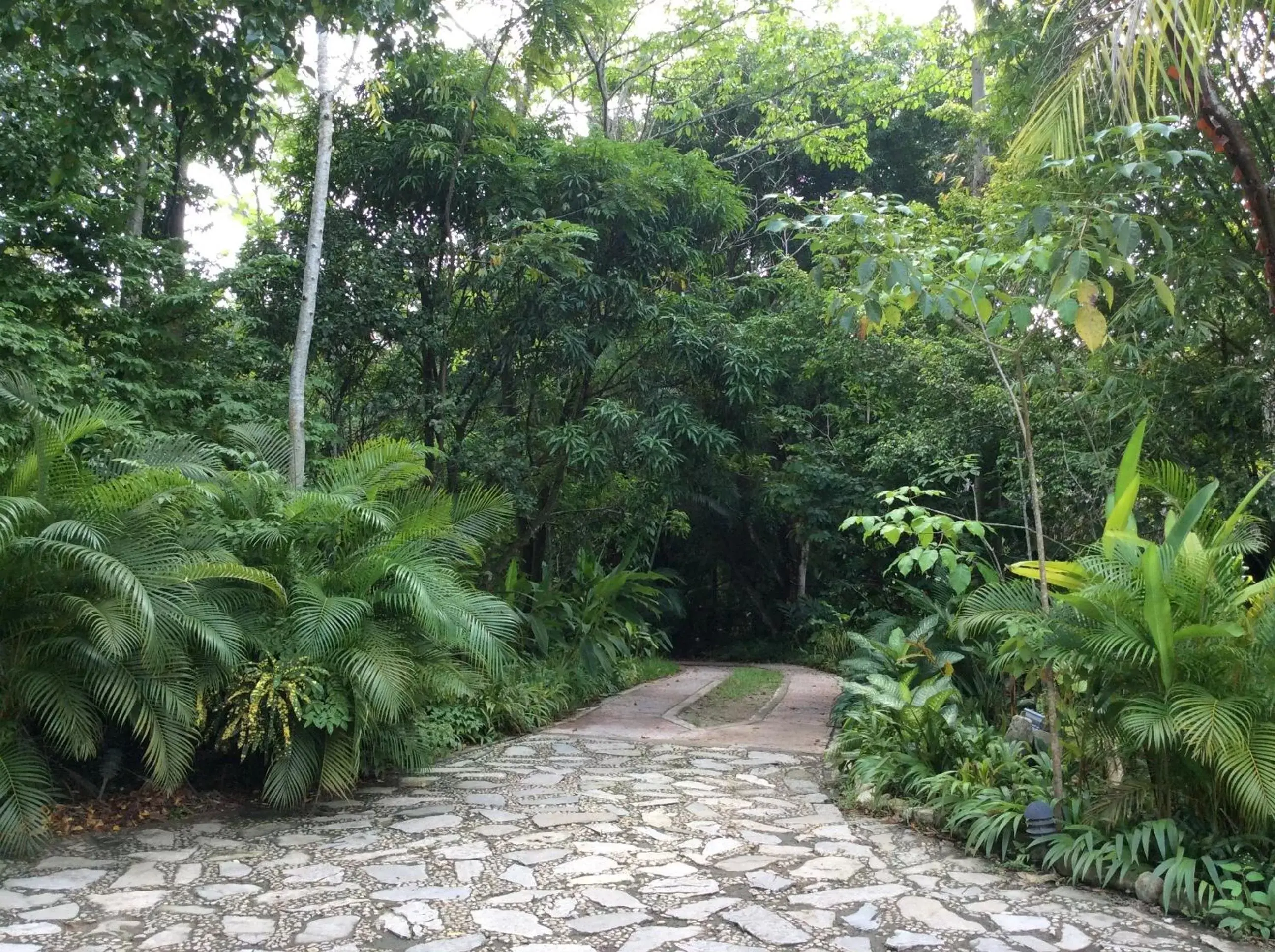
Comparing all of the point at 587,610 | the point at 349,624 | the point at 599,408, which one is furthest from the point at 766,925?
the point at 587,610

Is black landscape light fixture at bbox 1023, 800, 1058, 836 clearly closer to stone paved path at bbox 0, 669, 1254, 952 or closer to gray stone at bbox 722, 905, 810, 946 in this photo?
stone paved path at bbox 0, 669, 1254, 952

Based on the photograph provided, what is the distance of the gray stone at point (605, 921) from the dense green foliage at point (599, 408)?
1928 mm

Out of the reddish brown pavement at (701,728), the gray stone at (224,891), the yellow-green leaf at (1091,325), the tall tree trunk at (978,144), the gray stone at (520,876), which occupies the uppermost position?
the tall tree trunk at (978,144)

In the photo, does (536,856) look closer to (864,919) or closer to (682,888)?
(682,888)

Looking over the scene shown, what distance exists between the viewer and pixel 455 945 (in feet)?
11.7

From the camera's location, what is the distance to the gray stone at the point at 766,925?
362cm

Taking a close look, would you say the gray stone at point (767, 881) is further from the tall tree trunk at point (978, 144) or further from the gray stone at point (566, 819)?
the tall tree trunk at point (978, 144)

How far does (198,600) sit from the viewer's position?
507cm

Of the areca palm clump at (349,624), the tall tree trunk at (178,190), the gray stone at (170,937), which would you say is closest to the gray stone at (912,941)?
the gray stone at (170,937)

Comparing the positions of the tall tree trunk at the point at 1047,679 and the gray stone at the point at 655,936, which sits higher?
the tall tree trunk at the point at 1047,679

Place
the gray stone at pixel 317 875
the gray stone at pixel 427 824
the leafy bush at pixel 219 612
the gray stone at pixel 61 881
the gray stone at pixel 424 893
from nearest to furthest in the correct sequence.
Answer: the gray stone at pixel 424 893
the gray stone at pixel 61 881
the gray stone at pixel 317 875
the leafy bush at pixel 219 612
the gray stone at pixel 427 824

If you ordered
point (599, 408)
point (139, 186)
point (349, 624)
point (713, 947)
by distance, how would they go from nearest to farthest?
point (713, 947), point (349, 624), point (139, 186), point (599, 408)

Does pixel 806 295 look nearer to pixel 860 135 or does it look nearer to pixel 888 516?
pixel 860 135

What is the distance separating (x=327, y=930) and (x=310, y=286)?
233 inches
